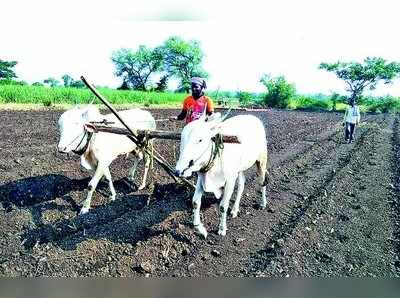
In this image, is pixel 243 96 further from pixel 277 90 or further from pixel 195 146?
pixel 277 90

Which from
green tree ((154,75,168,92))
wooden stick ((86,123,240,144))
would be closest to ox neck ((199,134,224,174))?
wooden stick ((86,123,240,144))

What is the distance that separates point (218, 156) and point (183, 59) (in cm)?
117

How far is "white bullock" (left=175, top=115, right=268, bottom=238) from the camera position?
3.89 m

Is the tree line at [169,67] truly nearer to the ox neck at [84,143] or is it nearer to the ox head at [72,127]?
the ox head at [72,127]

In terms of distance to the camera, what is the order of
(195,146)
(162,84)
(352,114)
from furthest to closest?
(352,114)
(162,84)
(195,146)

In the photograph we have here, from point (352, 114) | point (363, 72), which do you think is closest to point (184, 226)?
point (363, 72)

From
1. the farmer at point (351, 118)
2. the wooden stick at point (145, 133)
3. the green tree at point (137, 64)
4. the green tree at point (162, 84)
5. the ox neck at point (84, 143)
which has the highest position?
the green tree at point (137, 64)

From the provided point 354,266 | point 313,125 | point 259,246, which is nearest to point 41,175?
point 259,246

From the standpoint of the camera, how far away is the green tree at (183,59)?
3936 millimetres

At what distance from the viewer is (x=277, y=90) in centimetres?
646

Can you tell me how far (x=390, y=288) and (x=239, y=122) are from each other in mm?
Result: 2589

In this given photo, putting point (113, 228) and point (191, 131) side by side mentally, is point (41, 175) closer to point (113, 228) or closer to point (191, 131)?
point (113, 228)

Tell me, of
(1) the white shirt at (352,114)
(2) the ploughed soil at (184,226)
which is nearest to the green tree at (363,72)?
(2) the ploughed soil at (184,226)

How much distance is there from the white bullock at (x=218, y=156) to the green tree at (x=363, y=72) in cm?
122
